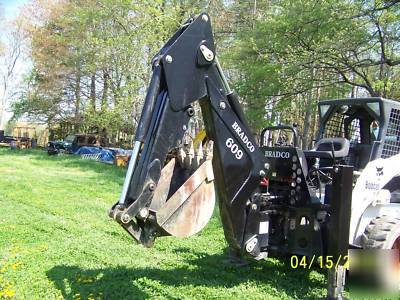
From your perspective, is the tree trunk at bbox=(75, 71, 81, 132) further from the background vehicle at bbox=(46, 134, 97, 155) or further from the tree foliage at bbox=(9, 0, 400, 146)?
the background vehicle at bbox=(46, 134, 97, 155)

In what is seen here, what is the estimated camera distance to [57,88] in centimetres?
3095

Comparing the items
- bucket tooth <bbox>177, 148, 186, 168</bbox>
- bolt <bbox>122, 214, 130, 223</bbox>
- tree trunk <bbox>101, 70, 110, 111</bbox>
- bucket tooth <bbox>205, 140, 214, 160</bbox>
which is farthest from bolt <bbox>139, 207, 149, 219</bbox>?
tree trunk <bbox>101, 70, 110, 111</bbox>

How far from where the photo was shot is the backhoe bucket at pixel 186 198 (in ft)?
12.5

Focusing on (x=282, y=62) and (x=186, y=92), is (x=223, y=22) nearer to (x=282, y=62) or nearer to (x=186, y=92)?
(x=282, y=62)

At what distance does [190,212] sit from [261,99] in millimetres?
12781

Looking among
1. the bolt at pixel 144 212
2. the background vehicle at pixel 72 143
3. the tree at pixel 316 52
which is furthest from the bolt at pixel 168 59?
the background vehicle at pixel 72 143

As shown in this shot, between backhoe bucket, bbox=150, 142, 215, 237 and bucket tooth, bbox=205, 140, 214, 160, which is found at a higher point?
bucket tooth, bbox=205, 140, 214, 160

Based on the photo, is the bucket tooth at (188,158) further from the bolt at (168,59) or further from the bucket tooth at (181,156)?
the bolt at (168,59)

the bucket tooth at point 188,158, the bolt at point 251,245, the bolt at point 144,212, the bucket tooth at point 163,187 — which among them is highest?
the bucket tooth at point 188,158

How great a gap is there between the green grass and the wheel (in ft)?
2.12

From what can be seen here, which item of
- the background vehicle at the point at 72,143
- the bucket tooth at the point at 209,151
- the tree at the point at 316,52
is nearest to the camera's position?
the bucket tooth at the point at 209,151

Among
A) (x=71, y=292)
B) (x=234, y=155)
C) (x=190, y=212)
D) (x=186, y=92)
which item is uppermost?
(x=186, y=92)

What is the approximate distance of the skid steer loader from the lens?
11.9 feet

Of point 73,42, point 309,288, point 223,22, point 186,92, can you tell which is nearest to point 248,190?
point 186,92
